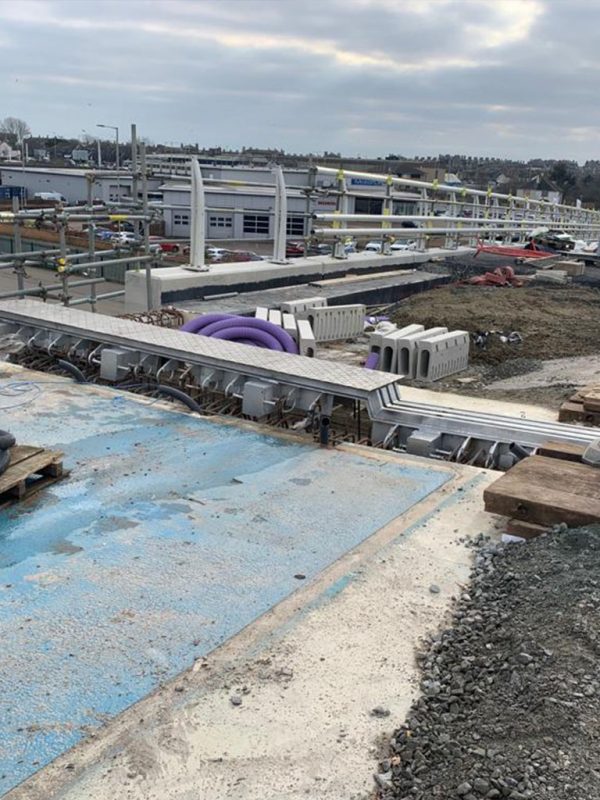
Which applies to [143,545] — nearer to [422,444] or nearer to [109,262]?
[422,444]

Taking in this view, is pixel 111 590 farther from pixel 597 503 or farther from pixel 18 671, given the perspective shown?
pixel 597 503

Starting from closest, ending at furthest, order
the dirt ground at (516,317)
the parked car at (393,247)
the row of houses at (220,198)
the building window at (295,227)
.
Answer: the dirt ground at (516,317) → the parked car at (393,247) → the row of houses at (220,198) → the building window at (295,227)

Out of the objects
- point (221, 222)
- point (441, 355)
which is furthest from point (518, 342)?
point (221, 222)

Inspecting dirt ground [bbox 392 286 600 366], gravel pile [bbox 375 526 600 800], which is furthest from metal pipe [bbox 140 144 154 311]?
gravel pile [bbox 375 526 600 800]

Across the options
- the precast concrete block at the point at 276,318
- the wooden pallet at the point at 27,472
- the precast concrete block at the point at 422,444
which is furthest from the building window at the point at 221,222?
the wooden pallet at the point at 27,472

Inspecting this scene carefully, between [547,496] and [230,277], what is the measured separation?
9.05 m

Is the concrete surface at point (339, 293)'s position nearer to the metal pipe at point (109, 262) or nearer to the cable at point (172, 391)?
the metal pipe at point (109, 262)

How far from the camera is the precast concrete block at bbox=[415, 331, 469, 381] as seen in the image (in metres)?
10.1

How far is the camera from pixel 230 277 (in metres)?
13.3

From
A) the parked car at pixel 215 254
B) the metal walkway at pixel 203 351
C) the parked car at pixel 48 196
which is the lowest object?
the parked car at pixel 215 254

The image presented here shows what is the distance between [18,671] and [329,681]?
60.4 inches

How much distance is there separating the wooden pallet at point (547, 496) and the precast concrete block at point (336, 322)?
254 inches

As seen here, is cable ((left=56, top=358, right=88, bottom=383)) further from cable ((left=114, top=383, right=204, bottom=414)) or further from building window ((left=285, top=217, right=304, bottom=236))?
building window ((left=285, top=217, right=304, bottom=236))

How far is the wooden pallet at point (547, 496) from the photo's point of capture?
5.00 metres
